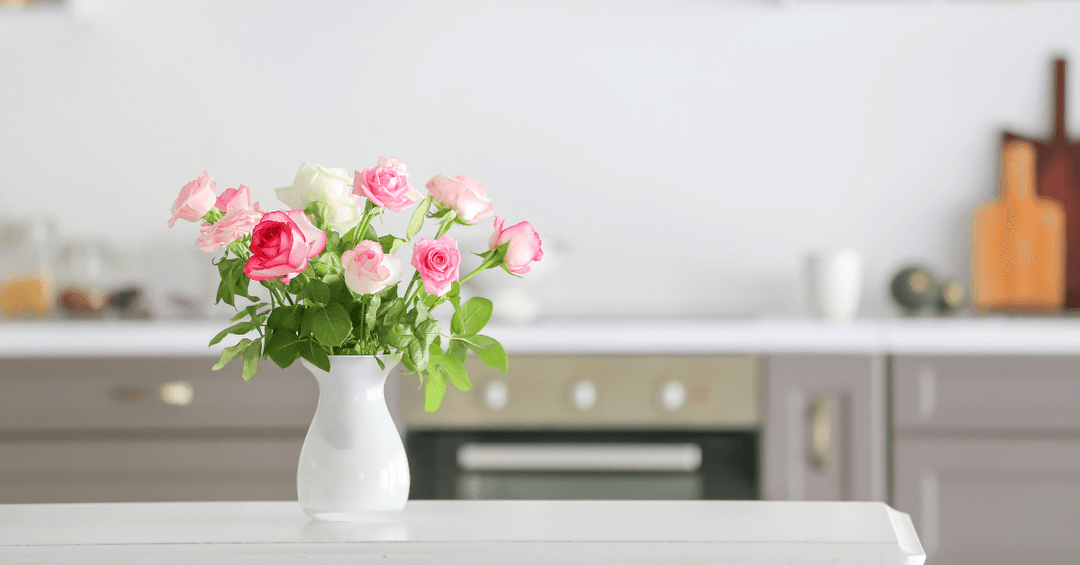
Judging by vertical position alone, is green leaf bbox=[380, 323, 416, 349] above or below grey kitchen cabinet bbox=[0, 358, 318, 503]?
above

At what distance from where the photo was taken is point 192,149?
7.89ft

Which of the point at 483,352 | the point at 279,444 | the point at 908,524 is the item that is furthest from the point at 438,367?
the point at 279,444

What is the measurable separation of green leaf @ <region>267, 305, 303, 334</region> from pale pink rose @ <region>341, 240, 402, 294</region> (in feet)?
0.24

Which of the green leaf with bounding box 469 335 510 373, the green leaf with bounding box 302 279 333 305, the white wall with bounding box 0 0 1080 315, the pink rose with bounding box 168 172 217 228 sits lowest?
the green leaf with bounding box 469 335 510 373

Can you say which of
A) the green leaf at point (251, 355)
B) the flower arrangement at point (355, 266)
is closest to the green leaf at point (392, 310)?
the flower arrangement at point (355, 266)

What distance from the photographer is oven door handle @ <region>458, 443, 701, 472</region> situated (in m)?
1.77

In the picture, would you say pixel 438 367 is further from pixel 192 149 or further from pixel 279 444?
pixel 192 149

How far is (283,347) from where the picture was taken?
774mm

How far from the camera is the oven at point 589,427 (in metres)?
1.78

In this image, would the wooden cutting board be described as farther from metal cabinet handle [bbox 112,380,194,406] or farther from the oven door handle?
metal cabinet handle [bbox 112,380,194,406]

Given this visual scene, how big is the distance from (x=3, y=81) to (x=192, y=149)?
56cm

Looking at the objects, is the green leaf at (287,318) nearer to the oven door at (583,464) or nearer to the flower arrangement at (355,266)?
the flower arrangement at (355,266)

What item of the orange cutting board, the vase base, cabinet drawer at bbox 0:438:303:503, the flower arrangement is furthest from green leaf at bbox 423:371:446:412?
the orange cutting board

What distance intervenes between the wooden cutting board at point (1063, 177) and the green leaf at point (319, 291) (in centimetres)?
212
